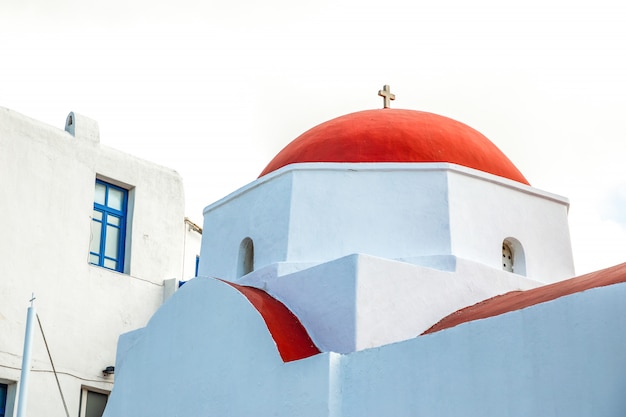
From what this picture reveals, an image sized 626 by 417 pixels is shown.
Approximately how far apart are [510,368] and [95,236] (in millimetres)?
7204

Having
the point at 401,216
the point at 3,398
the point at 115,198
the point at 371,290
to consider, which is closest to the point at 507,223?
the point at 401,216

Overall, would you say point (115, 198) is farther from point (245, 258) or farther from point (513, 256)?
point (513, 256)

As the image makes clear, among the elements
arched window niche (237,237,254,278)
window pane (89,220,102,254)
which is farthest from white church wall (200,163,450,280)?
window pane (89,220,102,254)

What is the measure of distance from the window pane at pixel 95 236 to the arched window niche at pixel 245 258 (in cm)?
304

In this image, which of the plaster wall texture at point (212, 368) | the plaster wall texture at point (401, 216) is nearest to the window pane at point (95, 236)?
the plaster wall texture at point (212, 368)

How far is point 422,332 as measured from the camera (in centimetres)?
862

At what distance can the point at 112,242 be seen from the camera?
41.9ft

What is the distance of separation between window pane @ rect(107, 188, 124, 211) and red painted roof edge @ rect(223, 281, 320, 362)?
171 inches

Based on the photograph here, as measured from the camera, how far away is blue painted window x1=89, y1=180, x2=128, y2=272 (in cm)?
1254

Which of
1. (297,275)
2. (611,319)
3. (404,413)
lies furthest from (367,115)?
(611,319)

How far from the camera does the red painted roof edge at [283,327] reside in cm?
826

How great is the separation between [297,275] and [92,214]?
4.35 m

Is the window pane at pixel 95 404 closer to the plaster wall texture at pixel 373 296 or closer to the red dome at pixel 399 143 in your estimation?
the red dome at pixel 399 143

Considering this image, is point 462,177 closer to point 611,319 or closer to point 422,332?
point 422,332
